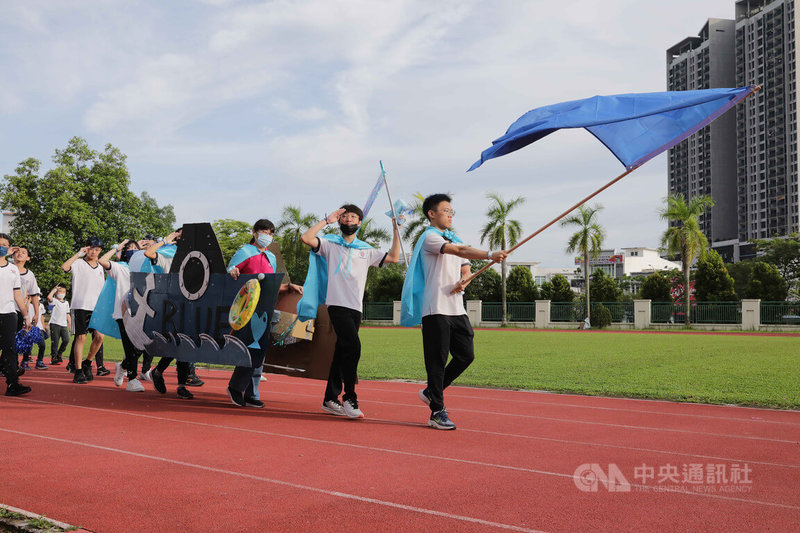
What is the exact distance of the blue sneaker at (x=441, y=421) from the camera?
627cm

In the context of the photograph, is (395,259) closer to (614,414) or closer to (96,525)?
(614,414)

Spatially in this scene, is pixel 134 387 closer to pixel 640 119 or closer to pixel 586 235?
pixel 640 119

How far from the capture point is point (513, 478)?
175 inches

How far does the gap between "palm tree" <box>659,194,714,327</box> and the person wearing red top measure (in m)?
36.1

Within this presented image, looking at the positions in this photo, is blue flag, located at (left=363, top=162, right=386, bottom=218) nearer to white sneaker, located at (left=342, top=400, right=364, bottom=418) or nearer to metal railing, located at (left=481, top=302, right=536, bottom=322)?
white sneaker, located at (left=342, top=400, right=364, bottom=418)

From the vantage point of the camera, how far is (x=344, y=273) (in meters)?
6.96

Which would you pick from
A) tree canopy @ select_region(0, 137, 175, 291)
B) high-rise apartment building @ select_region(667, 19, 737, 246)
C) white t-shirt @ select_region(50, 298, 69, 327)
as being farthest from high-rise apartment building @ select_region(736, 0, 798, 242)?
white t-shirt @ select_region(50, 298, 69, 327)

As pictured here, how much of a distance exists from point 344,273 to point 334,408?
1.45 meters

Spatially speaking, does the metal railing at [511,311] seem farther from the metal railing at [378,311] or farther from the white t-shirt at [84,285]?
the white t-shirt at [84,285]

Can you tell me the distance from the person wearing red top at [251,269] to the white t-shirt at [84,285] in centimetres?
388

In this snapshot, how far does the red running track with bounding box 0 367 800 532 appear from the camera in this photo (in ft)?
11.7

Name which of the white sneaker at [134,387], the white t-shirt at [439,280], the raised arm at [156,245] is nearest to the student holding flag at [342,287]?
the white t-shirt at [439,280]

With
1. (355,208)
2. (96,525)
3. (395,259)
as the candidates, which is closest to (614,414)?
(395,259)

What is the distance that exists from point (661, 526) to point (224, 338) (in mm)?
5253
